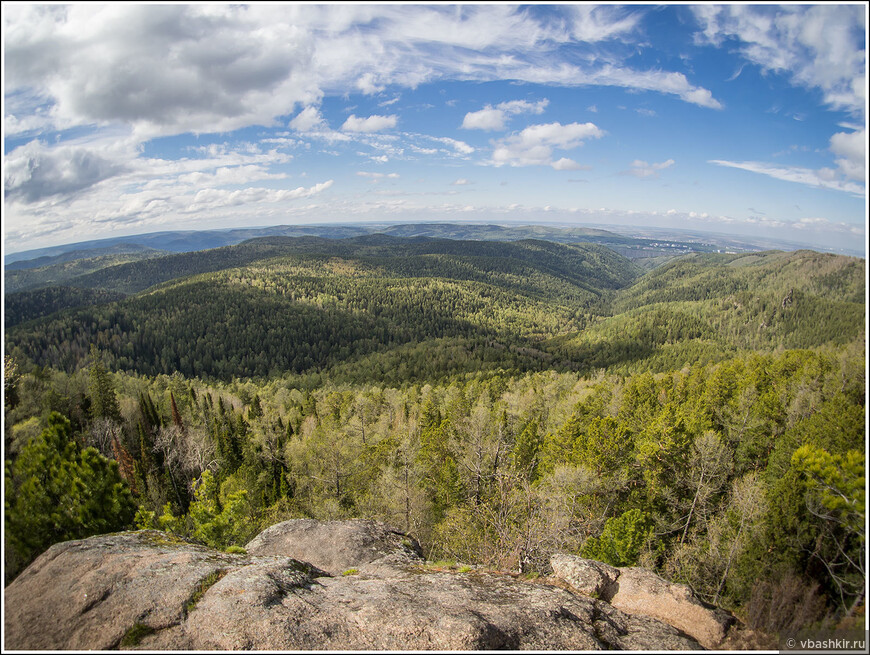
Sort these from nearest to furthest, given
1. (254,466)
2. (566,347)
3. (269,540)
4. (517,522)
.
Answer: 1. (269,540)
2. (517,522)
3. (254,466)
4. (566,347)

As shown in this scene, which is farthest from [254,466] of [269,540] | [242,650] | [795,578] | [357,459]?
[795,578]

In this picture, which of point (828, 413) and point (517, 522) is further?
point (517, 522)

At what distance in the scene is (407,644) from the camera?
8219 millimetres

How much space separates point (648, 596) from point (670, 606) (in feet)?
1.95

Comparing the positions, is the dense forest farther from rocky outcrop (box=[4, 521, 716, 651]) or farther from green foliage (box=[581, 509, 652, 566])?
rocky outcrop (box=[4, 521, 716, 651])

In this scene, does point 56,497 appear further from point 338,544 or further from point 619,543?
point 619,543

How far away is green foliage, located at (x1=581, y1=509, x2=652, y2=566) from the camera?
20125 mm

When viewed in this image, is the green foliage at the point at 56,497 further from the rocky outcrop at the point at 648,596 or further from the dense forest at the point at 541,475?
the rocky outcrop at the point at 648,596

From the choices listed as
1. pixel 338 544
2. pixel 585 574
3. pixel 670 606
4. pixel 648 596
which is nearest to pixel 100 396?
pixel 338 544

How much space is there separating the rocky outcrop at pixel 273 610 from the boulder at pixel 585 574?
663 mm

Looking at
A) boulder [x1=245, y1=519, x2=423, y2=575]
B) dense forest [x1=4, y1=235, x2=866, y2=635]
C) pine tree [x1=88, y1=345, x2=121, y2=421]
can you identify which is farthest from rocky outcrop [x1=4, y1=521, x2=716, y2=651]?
pine tree [x1=88, y1=345, x2=121, y2=421]

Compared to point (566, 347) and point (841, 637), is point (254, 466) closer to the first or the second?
point (841, 637)

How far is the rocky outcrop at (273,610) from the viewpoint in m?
8.10

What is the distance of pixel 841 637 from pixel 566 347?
180769mm
